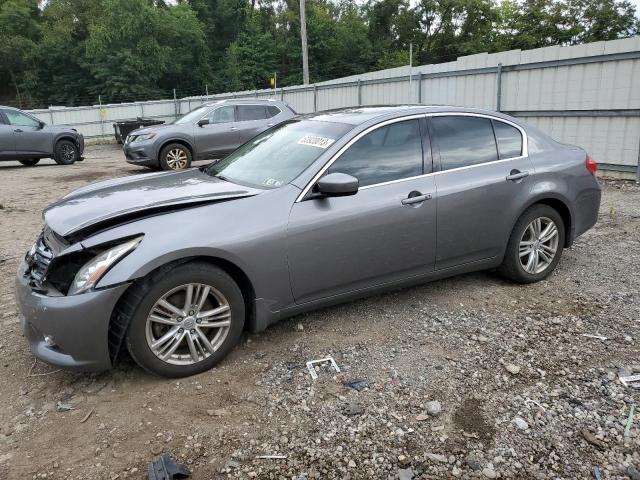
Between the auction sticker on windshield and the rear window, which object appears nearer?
the auction sticker on windshield

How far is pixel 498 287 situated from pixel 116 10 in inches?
1834

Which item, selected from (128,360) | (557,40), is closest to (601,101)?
(128,360)

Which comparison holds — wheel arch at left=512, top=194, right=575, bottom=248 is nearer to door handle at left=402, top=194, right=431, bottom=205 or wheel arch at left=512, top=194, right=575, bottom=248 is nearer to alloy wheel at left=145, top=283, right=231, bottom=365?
door handle at left=402, top=194, right=431, bottom=205

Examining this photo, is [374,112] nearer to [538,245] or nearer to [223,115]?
[538,245]

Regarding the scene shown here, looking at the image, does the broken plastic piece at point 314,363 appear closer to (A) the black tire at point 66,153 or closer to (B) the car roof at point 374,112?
(B) the car roof at point 374,112

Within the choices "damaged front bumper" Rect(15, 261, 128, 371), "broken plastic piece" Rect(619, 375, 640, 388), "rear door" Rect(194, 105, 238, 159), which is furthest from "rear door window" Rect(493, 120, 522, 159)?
"rear door" Rect(194, 105, 238, 159)

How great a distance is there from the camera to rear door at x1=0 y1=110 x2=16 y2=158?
13.9 metres

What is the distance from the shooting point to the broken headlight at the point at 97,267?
9.71 ft

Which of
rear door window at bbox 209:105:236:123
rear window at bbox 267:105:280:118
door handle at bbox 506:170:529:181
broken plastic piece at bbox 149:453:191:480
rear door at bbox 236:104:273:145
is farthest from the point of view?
rear window at bbox 267:105:280:118

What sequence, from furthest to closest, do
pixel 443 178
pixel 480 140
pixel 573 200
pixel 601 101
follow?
pixel 601 101 → pixel 573 200 → pixel 480 140 → pixel 443 178

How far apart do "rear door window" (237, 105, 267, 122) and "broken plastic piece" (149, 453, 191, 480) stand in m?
11.2

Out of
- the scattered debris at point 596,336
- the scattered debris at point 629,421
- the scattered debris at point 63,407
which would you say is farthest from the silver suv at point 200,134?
the scattered debris at point 629,421

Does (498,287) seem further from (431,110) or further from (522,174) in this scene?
(431,110)

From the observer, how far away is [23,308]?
320 centimetres
